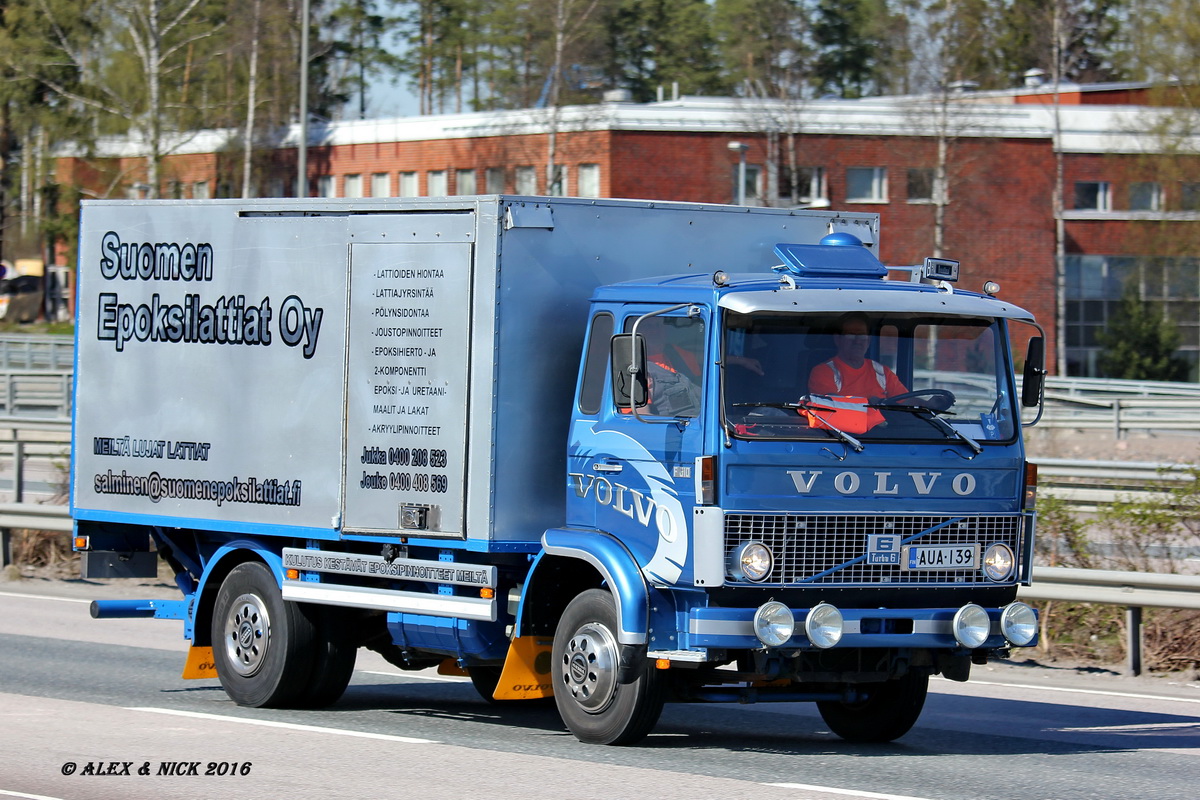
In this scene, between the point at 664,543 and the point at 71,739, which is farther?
the point at 71,739

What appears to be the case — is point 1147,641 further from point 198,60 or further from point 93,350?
point 198,60

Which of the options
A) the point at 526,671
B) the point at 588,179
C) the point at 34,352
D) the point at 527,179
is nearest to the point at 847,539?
the point at 526,671

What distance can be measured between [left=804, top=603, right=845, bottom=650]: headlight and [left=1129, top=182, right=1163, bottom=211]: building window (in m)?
48.8

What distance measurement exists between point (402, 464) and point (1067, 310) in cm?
4942

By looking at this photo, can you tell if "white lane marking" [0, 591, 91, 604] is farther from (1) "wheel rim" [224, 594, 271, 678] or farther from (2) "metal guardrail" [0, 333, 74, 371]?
(2) "metal guardrail" [0, 333, 74, 371]

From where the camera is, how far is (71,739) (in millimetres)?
9180

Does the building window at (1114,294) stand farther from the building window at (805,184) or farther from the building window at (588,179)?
the building window at (588,179)

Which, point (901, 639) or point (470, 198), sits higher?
point (470, 198)

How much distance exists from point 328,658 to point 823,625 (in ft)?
11.4

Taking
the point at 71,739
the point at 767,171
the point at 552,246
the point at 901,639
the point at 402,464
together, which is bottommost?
the point at 71,739

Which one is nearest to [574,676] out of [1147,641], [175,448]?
[175,448]

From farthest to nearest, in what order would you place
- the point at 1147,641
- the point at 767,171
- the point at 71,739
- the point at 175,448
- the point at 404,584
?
the point at 767,171, the point at 1147,641, the point at 175,448, the point at 404,584, the point at 71,739

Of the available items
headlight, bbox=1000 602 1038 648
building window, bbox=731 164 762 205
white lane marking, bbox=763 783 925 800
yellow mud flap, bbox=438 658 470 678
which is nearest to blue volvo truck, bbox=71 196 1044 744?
headlight, bbox=1000 602 1038 648

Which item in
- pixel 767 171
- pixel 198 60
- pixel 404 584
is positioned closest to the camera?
pixel 404 584
